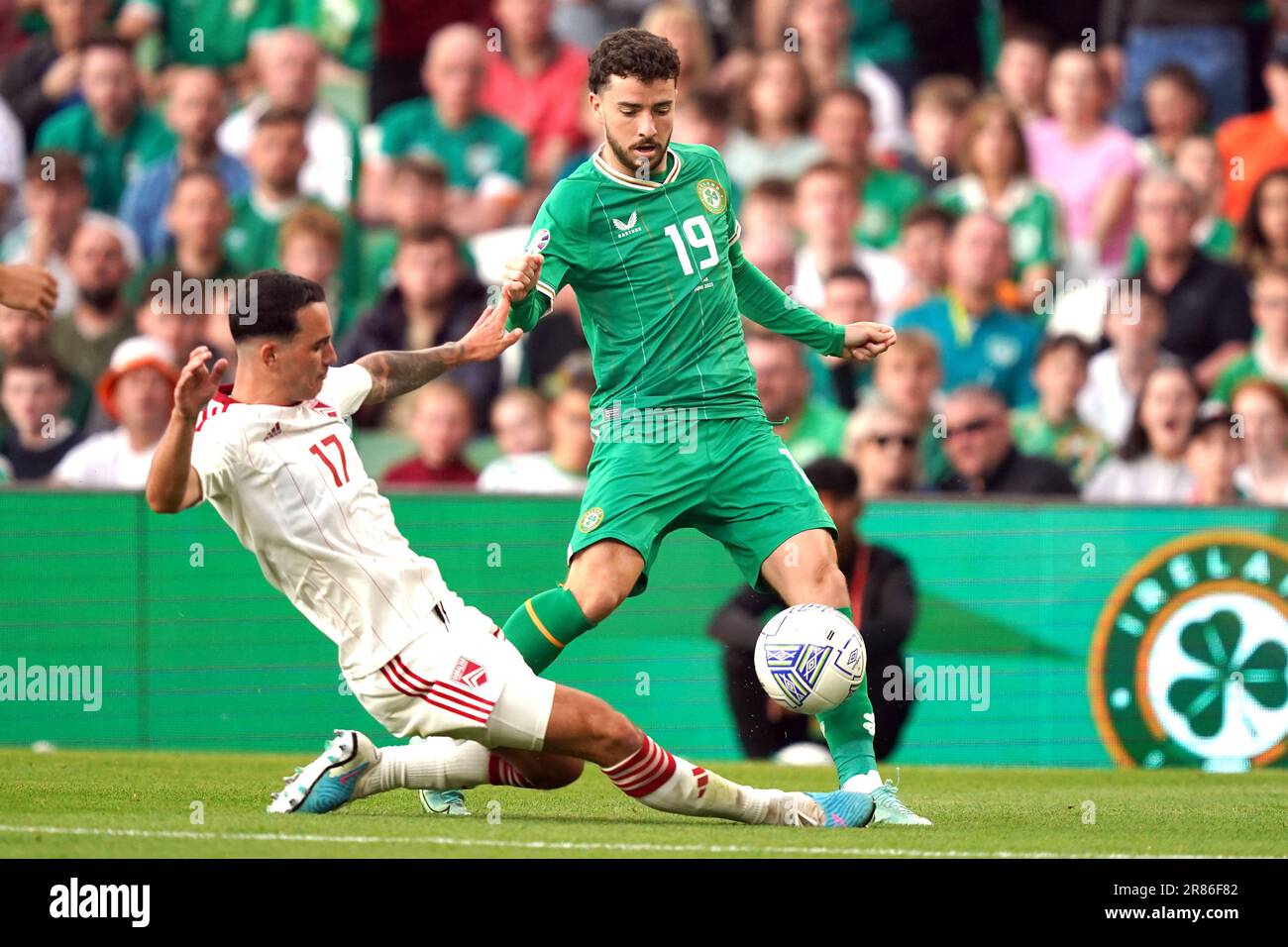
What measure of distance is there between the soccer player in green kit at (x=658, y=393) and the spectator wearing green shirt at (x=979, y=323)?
538 cm

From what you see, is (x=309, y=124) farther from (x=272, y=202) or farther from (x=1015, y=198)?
(x=1015, y=198)

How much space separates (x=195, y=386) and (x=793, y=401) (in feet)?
22.6

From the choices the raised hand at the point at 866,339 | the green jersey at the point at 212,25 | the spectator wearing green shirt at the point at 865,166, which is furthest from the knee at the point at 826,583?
the green jersey at the point at 212,25

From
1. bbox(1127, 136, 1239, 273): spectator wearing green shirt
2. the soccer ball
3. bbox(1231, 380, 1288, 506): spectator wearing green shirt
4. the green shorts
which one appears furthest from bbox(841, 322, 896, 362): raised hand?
bbox(1127, 136, 1239, 273): spectator wearing green shirt

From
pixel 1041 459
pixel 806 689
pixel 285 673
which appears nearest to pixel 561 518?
pixel 285 673

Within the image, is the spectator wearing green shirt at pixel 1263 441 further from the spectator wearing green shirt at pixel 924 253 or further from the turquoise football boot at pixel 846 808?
the turquoise football boot at pixel 846 808

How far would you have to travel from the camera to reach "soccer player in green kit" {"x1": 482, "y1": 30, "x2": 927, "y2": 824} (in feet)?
24.4

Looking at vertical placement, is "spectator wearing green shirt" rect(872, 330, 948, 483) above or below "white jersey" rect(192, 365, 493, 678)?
above

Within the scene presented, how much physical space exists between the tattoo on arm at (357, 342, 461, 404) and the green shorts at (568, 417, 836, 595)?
2.60 feet

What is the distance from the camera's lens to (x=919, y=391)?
494 inches

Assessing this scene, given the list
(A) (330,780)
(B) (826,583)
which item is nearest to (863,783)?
(B) (826,583)

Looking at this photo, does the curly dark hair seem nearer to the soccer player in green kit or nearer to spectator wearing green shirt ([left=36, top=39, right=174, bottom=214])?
the soccer player in green kit

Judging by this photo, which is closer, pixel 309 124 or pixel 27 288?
pixel 27 288

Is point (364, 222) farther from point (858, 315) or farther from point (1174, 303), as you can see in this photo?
point (1174, 303)
